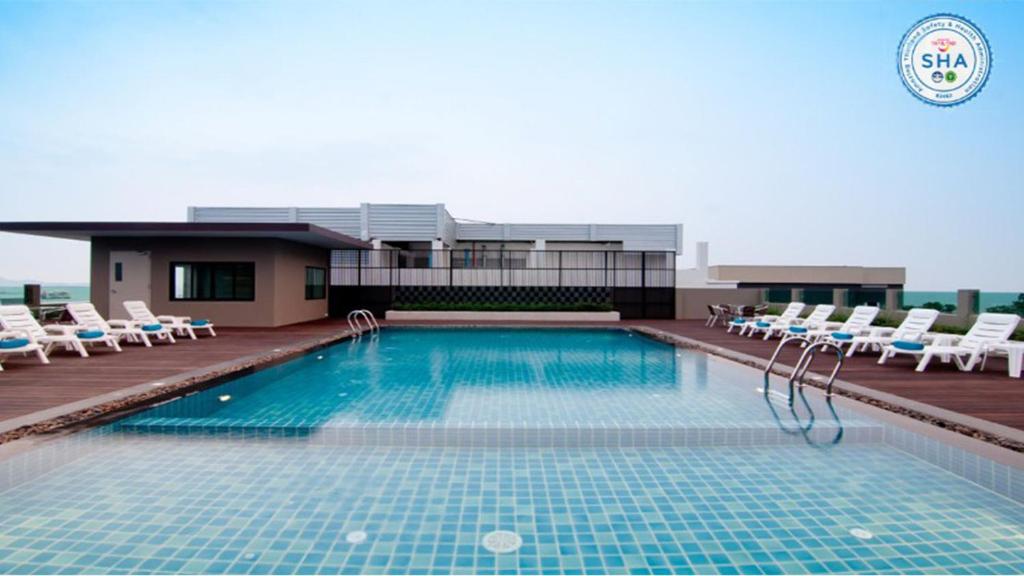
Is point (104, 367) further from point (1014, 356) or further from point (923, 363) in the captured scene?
point (1014, 356)

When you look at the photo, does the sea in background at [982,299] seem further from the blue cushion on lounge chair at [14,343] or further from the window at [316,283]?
the blue cushion on lounge chair at [14,343]

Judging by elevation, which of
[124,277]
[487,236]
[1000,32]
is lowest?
[124,277]

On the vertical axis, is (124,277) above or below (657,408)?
above

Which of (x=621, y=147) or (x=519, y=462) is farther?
(x=621, y=147)

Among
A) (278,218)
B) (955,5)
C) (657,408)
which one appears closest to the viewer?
(657,408)

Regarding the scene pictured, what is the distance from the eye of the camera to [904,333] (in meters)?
8.54

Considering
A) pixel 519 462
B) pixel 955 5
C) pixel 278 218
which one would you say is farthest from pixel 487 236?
pixel 519 462

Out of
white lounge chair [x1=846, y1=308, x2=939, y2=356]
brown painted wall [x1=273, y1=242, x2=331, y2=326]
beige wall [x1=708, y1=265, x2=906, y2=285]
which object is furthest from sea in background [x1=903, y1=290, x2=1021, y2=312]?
beige wall [x1=708, y1=265, x2=906, y2=285]

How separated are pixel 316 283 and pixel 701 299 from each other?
12613mm

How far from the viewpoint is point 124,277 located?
13609 millimetres

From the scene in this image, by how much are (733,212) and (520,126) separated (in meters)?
9.65

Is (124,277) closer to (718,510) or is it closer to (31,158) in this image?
(31,158)

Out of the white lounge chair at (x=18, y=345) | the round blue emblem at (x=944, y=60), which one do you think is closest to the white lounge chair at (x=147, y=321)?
the white lounge chair at (x=18, y=345)

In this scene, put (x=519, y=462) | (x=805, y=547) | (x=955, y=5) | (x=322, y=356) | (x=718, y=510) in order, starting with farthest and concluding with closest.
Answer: (x=322, y=356) → (x=955, y=5) → (x=519, y=462) → (x=718, y=510) → (x=805, y=547)
